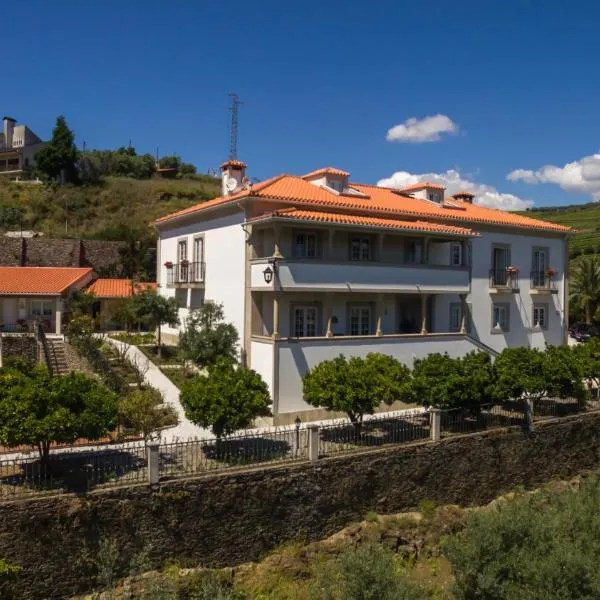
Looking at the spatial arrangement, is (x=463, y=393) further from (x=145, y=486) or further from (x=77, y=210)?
(x=77, y=210)

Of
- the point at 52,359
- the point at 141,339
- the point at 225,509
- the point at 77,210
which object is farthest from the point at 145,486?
the point at 77,210

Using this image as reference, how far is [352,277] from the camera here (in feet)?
73.7

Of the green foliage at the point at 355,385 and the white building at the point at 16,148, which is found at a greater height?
the white building at the point at 16,148

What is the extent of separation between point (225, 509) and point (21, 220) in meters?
49.4

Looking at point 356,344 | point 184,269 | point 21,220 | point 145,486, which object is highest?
point 21,220

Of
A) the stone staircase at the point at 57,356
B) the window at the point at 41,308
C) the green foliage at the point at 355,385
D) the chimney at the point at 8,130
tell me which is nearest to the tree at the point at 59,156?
the chimney at the point at 8,130

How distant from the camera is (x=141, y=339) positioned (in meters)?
30.2

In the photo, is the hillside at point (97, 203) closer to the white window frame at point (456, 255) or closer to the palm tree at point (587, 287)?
the white window frame at point (456, 255)

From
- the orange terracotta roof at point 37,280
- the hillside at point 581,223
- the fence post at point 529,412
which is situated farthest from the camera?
the hillside at point 581,223

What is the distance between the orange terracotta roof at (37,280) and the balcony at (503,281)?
21.2 m

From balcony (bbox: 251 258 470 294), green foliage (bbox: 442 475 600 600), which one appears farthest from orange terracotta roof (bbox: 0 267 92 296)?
green foliage (bbox: 442 475 600 600)

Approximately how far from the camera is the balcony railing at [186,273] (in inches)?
1050

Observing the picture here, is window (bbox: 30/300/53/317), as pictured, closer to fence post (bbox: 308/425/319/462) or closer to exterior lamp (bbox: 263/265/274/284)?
exterior lamp (bbox: 263/265/274/284)

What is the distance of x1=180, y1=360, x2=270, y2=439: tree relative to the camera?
15992mm
